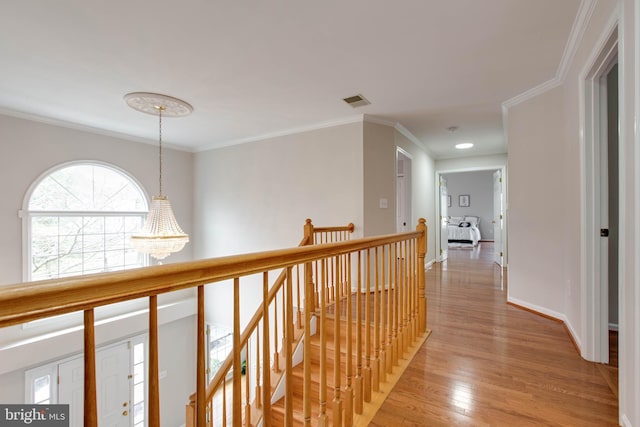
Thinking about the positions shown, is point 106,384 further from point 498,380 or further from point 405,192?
point 405,192

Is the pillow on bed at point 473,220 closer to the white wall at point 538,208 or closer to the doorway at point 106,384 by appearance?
the white wall at point 538,208

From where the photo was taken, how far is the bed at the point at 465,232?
901 centimetres

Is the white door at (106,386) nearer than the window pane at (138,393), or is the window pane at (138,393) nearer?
the white door at (106,386)

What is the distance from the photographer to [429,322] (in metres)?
2.86

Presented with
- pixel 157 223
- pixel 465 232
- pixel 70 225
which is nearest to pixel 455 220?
pixel 465 232

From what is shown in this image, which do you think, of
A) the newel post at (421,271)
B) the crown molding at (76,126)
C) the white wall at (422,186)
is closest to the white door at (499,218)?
the white wall at (422,186)

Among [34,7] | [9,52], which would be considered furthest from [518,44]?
[9,52]

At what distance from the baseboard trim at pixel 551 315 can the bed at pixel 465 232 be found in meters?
6.04

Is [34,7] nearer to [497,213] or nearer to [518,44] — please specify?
[518,44]

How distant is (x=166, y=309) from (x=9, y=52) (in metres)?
3.91

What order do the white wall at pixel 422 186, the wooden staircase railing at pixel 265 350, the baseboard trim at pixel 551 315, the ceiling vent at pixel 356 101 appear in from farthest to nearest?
the white wall at pixel 422 186, the ceiling vent at pixel 356 101, the baseboard trim at pixel 551 315, the wooden staircase railing at pixel 265 350

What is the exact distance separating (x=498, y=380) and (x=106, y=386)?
5.09 meters

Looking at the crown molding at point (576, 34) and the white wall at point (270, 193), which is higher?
the crown molding at point (576, 34)

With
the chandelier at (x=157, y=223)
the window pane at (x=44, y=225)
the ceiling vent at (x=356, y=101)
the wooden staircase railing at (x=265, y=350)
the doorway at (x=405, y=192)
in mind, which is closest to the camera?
the wooden staircase railing at (x=265, y=350)
